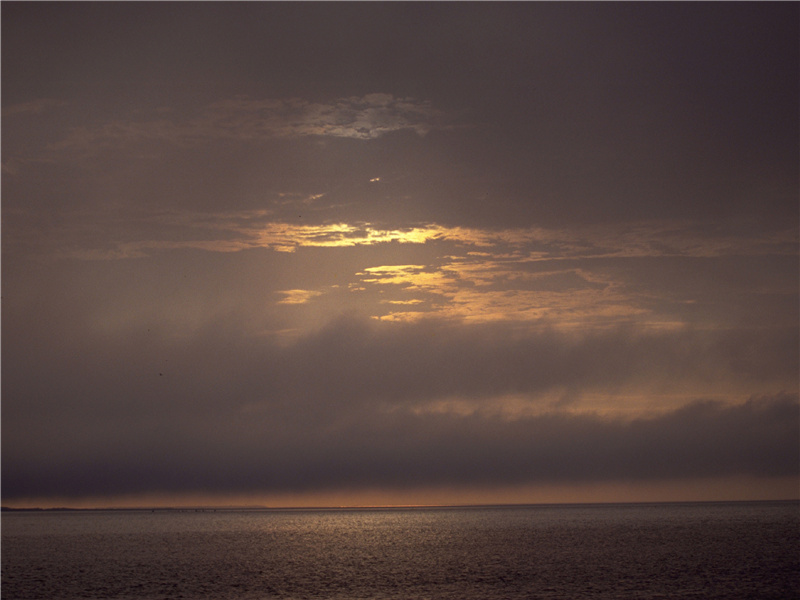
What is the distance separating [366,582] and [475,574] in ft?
46.3

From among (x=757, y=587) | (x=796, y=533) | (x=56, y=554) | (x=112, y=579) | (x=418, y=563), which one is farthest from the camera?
(x=796, y=533)

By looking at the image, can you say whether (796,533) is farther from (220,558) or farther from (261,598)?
(261,598)

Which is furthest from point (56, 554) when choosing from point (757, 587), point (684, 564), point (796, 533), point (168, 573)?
point (796, 533)

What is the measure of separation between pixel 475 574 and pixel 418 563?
15816mm

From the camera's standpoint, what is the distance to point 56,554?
11819cm

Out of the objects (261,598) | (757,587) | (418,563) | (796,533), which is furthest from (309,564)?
(796,533)

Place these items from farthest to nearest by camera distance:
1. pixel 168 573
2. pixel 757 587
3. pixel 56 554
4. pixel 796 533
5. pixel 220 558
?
pixel 796 533, pixel 56 554, pixel 220 558, pixel 168 573, pixel 757 587

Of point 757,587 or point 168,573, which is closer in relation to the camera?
point 757,587

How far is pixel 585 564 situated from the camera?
8844 cm

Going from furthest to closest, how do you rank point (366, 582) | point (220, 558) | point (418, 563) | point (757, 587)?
point (220, 558)
point (418, 563)
point (366, 582)
point (757, 587)

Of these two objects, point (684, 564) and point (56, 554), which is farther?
point (56, 554)

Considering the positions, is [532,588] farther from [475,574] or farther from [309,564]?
[309,564]

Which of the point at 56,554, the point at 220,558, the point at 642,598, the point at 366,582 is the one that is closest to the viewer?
the point at 642,598

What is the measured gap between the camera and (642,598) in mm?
60094
